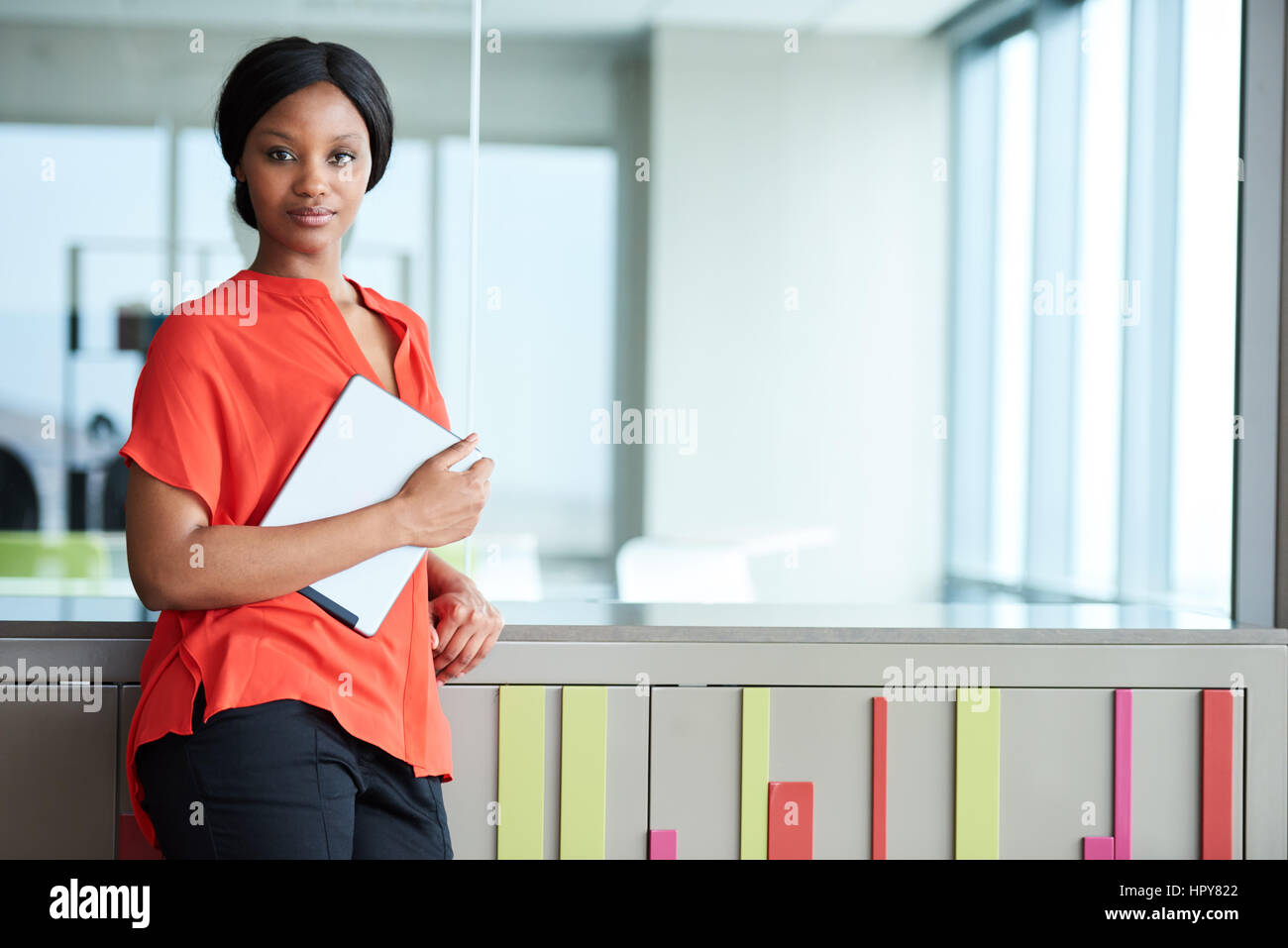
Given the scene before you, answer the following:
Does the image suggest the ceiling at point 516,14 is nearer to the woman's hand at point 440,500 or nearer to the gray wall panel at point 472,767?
the gray wall panel at point 472,767

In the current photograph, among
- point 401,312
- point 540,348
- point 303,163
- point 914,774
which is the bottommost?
point 914,774

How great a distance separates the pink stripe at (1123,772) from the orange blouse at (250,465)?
0.94 m

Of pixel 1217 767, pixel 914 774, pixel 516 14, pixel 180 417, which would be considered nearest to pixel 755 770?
pixel 914 774

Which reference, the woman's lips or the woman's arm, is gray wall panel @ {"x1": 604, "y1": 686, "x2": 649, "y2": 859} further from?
the woman's lips

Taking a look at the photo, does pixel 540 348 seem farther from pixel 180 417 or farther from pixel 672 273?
pixel 180 417

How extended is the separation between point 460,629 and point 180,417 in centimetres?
39

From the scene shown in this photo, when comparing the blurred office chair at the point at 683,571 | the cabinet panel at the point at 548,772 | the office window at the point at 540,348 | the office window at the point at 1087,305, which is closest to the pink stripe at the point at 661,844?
the cabinet panel at the point at 548,772

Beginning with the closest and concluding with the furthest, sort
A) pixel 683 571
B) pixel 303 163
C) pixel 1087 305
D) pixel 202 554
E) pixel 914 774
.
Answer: pixel 202 554
pixel 303 163
pixel 914 774
pixel 1087 305
pixel 683 571

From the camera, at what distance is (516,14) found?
5.31 meters

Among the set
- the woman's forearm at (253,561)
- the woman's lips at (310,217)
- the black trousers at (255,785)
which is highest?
the woman's lips at (310,217)

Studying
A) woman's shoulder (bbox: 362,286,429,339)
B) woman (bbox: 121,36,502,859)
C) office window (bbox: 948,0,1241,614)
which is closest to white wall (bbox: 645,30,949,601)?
office window (bbox: 948,0,1241,614)

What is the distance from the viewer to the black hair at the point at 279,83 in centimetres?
107

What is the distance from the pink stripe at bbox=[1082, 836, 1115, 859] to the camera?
5.02 ft

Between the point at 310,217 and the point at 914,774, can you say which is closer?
the point at 310,217
